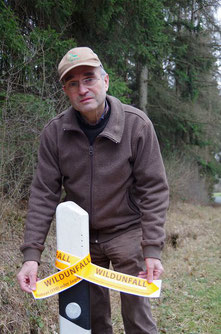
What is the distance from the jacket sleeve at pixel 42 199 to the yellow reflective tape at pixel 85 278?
244mm

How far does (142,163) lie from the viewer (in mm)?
2475

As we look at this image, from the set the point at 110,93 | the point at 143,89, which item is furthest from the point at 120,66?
the point at 143,89

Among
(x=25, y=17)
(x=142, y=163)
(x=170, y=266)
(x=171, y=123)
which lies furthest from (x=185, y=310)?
(x=171, y=123)

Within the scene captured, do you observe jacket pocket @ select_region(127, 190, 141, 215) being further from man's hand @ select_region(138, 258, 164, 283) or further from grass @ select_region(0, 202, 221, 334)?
grass @ select_region(0, 202, 221, 334)

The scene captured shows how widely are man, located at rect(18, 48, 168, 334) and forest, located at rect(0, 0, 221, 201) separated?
284 centimetres

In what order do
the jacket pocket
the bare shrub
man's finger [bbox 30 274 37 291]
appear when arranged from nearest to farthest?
man's finger [bbox 30 274 37 291] < the jacket pocket < the bare shrub

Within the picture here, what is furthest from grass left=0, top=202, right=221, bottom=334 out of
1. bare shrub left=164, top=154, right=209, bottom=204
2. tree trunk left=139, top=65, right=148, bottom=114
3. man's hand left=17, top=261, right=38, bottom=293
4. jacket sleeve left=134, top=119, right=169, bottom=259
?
tree trunk left=139, top=65, right=148, bottom=114

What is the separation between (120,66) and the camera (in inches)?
381

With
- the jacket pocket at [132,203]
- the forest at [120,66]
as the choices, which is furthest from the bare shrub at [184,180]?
the jacket pocket at [132,203]

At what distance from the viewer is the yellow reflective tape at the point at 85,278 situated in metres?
2.07

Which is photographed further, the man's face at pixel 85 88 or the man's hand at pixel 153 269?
the man's face at pixel 85 88

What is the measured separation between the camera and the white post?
206cm

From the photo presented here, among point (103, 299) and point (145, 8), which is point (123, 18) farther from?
point (103, 299)

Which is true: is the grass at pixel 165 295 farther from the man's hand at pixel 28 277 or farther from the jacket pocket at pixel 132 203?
the jacket pocket at pixel 132 203
